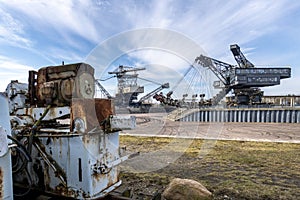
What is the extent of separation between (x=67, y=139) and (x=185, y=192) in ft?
5.33

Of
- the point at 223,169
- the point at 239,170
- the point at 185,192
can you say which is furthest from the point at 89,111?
the point at 239,170

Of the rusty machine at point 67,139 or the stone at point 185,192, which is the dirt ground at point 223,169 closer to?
the stone at point 185,192

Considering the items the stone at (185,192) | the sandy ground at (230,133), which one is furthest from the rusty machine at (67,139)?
the sandy ground at (230,133)

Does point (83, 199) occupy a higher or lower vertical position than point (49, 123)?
lower

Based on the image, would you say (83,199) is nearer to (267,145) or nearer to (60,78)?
(60,78)

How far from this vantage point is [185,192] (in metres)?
2.31

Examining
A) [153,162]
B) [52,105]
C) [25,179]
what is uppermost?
[52,105]

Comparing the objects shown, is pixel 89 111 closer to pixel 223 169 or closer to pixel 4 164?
pixel 4 164

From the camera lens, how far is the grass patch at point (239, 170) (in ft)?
8.43

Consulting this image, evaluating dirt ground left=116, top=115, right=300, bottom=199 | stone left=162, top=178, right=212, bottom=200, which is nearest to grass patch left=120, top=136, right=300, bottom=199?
dirt ground left=116, top=115, right=300, bottom=199

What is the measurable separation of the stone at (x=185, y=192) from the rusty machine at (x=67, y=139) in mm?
845

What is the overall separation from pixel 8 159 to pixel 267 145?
6240mm

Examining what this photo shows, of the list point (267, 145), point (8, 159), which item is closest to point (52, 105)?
point (8, 159)

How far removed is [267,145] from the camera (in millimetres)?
5406
